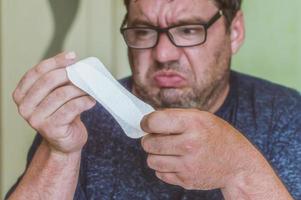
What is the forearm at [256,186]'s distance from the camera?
3.07 ft

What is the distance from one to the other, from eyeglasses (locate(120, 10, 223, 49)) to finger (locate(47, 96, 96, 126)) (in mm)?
307

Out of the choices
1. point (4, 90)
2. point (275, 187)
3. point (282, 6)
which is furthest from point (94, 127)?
point (282, 6)

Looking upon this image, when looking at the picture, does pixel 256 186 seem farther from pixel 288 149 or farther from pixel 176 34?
pixel 176 34

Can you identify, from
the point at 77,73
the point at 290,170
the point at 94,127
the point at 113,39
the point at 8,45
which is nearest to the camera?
the point at 77,73

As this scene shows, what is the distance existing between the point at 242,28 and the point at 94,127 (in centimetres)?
40

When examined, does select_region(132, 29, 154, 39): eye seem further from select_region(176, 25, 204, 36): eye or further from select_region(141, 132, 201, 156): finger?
select_region(141, 132, 201, 156): finger

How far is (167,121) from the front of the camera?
2.75 ft

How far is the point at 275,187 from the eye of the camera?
0.95 meters

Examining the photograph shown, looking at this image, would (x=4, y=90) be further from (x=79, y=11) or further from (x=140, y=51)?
(x=140, y=51)

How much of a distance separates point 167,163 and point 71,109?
168 mm

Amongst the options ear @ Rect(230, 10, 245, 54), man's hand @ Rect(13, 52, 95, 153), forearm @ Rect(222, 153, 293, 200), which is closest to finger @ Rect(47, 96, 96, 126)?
man's hand @ Rect(13, 52, 95, 153)

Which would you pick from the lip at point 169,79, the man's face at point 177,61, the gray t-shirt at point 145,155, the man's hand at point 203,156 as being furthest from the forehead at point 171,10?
the man's hand at point 203,156

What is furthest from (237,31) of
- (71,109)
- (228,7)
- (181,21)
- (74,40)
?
(71,109)

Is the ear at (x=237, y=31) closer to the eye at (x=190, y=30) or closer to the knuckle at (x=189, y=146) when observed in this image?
the eye at (x=190, y=30)
